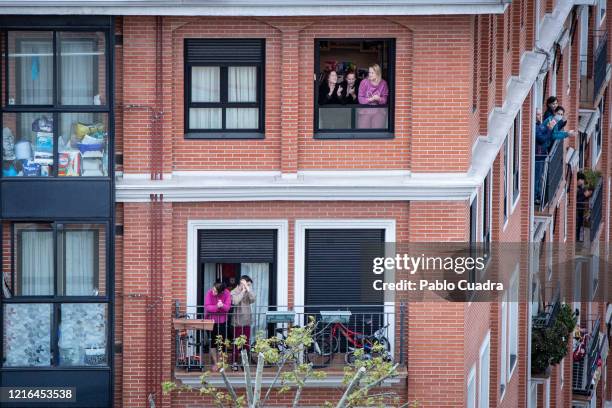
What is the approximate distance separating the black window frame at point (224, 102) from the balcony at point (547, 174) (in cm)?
1225

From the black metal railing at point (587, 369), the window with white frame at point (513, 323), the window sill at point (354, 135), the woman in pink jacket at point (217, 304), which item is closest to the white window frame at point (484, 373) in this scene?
the window with white frame at point (513, 323)

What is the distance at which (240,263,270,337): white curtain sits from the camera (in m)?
38.5

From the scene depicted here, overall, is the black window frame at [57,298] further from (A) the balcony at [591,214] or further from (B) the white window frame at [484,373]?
(A) the balcony at [591,214]

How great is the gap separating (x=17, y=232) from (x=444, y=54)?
747 cm

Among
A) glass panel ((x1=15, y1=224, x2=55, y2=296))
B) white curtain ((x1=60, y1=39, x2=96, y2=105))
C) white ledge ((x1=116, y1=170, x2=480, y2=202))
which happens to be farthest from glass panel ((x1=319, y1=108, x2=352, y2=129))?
glass panel ((x1=15, y1=224, x2=55, y2=296))

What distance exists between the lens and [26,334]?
37906mm

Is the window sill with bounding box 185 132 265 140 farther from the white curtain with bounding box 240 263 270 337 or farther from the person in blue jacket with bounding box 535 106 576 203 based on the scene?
the person in blue jacket with bounding box 535 106 576 203

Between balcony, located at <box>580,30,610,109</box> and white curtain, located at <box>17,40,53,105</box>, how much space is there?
88.4 ft

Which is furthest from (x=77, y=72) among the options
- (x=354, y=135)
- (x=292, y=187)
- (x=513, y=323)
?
(x=513, y=323)

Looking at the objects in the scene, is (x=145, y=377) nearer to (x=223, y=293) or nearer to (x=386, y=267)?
(x=223, y=293)

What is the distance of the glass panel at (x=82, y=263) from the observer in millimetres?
37844

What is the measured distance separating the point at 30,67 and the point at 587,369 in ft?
85.7

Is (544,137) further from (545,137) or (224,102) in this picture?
(224,102)

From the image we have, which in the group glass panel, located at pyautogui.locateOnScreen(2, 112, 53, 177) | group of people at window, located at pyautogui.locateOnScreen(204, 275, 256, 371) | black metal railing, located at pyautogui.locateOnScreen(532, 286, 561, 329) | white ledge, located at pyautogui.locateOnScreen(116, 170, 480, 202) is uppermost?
glass panel, located at pyautogui.locateOnScreen(2, 112, 53, 177)
